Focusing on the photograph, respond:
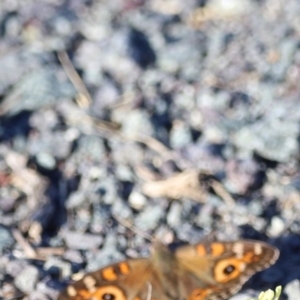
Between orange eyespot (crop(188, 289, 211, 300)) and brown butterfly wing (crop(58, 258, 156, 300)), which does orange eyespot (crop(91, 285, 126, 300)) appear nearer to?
brown butterfly wing (crop(58, 258, 156, 300))

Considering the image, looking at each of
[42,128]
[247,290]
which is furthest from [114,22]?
[247,290]

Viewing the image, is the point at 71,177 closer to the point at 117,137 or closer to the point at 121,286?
the point at 117,137

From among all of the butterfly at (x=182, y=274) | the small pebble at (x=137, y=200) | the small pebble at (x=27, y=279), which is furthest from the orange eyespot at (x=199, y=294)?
the small pebble at (x=137, y=200)

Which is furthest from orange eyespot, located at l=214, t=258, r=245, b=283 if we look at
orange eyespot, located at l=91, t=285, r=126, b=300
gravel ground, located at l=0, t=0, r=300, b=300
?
orange eyespot, located at l=91, t=285, r=126, b=300

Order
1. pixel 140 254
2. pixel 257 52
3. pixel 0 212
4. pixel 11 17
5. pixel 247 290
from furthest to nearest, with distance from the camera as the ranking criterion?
pixel 11 17, pixel 257 52, pixel 0 212, pixel 140 254, pixel 247 290

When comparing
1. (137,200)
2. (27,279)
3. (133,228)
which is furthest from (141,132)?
(27,279)

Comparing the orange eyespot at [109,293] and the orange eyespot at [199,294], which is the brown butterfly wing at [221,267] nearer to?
the orange eyespot at [199,294]
